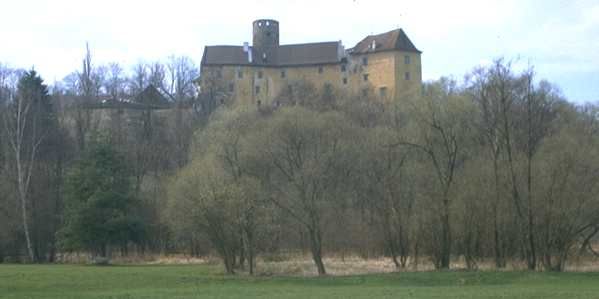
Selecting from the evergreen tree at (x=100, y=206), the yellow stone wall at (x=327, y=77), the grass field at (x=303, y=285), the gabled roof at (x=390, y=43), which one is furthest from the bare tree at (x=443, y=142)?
the gabled roof at (x=390, y=43)

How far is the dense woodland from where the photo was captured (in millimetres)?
37688

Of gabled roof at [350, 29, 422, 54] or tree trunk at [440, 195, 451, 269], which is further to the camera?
gabled roof at [350, 29, 422, 54]

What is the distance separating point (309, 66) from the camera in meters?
105

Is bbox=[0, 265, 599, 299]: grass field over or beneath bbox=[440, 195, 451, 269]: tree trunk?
beneath

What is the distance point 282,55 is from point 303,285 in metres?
76.4

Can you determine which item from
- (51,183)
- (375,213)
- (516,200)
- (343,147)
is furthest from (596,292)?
(51,183)

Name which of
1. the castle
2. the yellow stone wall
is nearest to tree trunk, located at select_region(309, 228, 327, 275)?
the yellow stone wall

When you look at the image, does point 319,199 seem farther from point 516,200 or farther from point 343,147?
point 516,200

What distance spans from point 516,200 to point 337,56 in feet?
220

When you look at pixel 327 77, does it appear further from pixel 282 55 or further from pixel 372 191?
pixel 372 191

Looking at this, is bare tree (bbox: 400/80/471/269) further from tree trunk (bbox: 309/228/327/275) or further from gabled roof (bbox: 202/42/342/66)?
gabled roof (bbox: 202/42/342/66)

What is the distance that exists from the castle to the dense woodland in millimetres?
40374

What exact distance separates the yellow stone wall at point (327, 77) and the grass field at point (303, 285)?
58559 mm

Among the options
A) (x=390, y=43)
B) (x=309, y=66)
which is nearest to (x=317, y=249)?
(x=390, y=43)
